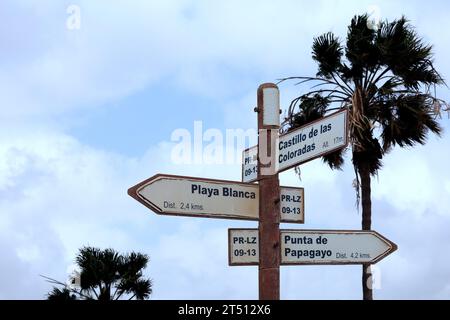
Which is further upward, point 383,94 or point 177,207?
point 383,94

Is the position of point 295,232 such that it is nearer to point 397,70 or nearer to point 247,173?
point 247,173

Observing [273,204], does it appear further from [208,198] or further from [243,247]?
[208,198]

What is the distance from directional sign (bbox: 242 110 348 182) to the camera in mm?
7508

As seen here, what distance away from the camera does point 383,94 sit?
57.8 ft

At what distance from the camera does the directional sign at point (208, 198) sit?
7.03 m

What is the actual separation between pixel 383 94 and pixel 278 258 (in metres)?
10.8

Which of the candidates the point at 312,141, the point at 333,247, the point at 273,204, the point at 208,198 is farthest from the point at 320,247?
the point at 208,198

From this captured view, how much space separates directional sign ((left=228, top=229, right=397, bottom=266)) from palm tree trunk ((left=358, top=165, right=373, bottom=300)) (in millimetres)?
8563

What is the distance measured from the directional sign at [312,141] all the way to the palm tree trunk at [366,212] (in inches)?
356

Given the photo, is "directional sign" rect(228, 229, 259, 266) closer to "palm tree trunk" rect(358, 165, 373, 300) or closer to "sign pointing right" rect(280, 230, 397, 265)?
"sign pointing right" rect(280, 230, 397, 265)

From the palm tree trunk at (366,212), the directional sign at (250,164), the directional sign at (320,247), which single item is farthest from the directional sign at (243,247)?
the palm tree trunk at (366,212)

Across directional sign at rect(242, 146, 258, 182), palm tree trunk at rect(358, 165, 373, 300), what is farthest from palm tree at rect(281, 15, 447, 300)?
directional sign at rect(242, 146, 258, 182)
